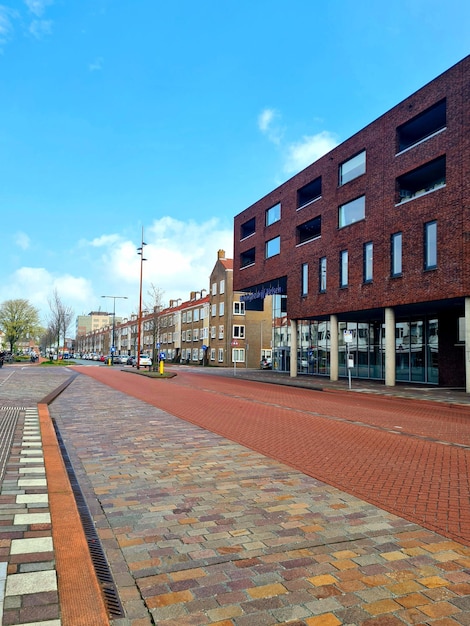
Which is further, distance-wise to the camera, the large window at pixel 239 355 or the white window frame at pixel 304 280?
the large window at pixel 239 355

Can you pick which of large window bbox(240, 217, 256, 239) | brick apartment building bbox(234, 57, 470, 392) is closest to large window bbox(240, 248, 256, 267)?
large window bbox(240, 217, 256, 239)

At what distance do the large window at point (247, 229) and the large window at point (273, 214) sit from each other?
3.06 meters

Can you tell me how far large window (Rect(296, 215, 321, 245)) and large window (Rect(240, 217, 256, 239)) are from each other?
6.97 m

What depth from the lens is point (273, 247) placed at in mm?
37344

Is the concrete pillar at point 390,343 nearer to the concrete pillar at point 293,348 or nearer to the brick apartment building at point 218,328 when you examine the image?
the concrete pillar at point 293,348

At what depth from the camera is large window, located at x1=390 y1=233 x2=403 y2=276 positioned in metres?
24.5

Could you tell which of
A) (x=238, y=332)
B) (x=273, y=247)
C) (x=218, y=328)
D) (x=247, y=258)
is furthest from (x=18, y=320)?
(x=273, y=247)

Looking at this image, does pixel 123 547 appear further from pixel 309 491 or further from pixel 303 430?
pixel 303 430

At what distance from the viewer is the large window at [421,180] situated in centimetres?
2345

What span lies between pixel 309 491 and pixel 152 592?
283cm

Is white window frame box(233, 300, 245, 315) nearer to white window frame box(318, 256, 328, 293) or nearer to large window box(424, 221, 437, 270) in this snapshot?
white window frame box(318, 256, 328, 293)

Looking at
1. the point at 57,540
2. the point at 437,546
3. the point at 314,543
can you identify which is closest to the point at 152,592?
the point at 57,540

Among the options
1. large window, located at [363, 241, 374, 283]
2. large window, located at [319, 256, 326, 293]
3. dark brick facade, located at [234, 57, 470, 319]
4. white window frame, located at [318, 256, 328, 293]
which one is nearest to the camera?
dark brick facade, located at [234, 57, 470, 319]

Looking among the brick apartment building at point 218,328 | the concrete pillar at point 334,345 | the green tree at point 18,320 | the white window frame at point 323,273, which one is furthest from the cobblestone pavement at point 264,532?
the green tree at point 18,320
